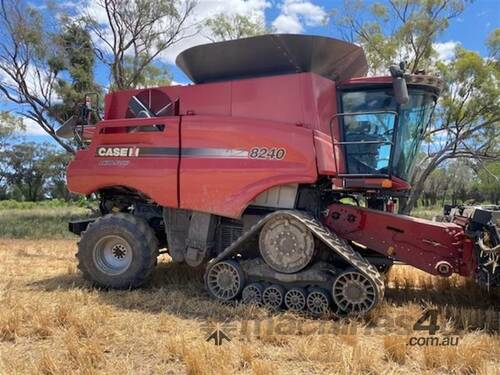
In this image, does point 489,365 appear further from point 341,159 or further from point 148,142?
point 148,142

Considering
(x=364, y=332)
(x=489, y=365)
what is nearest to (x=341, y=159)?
(x=364, y=332)

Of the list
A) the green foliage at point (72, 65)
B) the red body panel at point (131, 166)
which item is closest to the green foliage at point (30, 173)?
the green foliage at point (72, 65)

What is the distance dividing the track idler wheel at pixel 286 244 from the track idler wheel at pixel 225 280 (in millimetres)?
385

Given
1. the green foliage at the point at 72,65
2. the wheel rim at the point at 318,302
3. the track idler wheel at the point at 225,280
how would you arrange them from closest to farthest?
the wheel rim at the point at 318,302 < the track idler wheel at the point at 225,280 < the green foliage at the point at 72,65

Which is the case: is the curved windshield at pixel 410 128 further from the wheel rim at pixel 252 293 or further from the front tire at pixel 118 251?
the front tire at pixel 118 251

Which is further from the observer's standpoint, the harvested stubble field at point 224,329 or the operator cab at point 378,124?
the operator cab at point 378,124

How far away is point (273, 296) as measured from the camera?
18.0 ft

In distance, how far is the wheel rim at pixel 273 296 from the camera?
545 centimetres

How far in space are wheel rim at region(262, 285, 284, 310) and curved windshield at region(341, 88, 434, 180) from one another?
1.70 meters

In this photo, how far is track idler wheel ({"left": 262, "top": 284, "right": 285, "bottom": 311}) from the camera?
545cm

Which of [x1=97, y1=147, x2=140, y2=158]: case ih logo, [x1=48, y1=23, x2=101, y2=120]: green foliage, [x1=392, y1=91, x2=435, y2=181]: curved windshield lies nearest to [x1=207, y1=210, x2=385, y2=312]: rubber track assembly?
[x1=392, y1=91, x2=435, y2=181]: curved windshield

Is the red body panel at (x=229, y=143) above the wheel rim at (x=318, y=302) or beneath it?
above

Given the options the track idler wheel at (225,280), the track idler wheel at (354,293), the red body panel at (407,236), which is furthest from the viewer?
the track idler wheel at (225,280)

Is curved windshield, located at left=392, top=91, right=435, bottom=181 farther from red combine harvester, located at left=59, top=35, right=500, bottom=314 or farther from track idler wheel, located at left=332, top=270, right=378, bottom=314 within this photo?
track idler wheel, located at left=332, top=270, right=378, bottom=314
